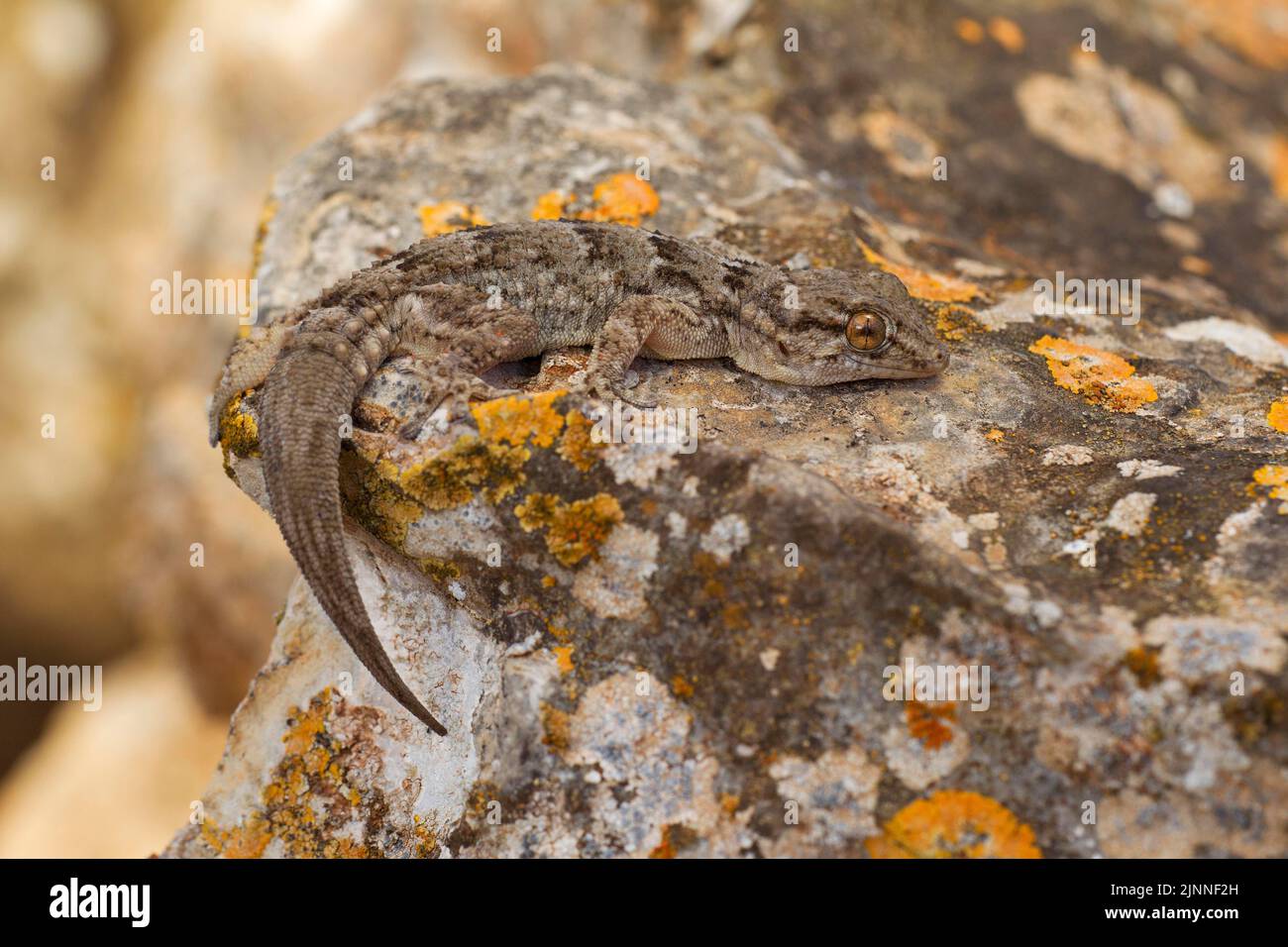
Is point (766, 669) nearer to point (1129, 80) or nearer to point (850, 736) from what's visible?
point (850, 736)

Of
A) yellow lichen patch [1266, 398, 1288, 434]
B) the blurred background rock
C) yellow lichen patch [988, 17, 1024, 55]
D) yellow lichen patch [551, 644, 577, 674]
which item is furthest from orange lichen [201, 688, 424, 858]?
yellow lichen patch [988, 17, 1024, 55]

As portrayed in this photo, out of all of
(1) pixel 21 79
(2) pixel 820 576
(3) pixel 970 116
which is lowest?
(2) pixel 820 576

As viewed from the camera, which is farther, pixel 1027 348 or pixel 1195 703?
pixel 1027 348

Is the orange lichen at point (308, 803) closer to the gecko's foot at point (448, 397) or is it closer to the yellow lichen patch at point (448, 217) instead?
the gecko's foot at point (448, 397)

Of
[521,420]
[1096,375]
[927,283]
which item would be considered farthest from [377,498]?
[1096,375]

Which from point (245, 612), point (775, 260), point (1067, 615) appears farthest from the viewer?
point (245, 612)

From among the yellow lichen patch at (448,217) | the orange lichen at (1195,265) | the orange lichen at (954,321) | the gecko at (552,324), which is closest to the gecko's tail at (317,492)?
the gecko at (552,324)
